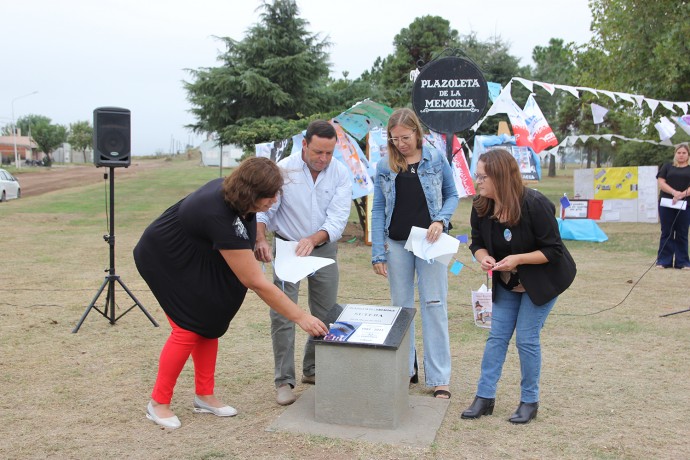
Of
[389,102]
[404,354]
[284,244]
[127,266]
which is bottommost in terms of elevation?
[127,266]

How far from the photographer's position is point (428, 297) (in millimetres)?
4195

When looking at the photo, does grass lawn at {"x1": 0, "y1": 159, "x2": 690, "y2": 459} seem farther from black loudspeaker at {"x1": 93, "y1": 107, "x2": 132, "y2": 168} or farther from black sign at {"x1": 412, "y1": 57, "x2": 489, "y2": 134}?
black sign at {"x1": 412, "y1": 57, "x2": 489, "y2": 134}

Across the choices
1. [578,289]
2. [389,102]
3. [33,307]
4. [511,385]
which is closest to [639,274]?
[578,289]

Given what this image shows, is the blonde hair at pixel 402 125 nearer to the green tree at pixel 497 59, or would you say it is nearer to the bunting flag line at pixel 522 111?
the bunting flag line at pixel 522 111

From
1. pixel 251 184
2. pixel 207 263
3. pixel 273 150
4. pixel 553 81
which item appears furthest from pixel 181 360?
pixel 553 81

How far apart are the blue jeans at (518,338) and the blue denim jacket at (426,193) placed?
0.65 meters

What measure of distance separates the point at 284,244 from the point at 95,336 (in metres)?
2.77

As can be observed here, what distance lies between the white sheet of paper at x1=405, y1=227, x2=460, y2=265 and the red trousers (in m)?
1.36

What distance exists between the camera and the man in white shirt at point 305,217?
412 cm

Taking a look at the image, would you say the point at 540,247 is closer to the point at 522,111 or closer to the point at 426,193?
the point at 426,193

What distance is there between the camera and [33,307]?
702 centimetres

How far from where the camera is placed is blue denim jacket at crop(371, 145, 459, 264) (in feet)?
13.5

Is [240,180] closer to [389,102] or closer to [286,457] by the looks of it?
[286,457]

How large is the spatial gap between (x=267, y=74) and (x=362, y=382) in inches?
727
